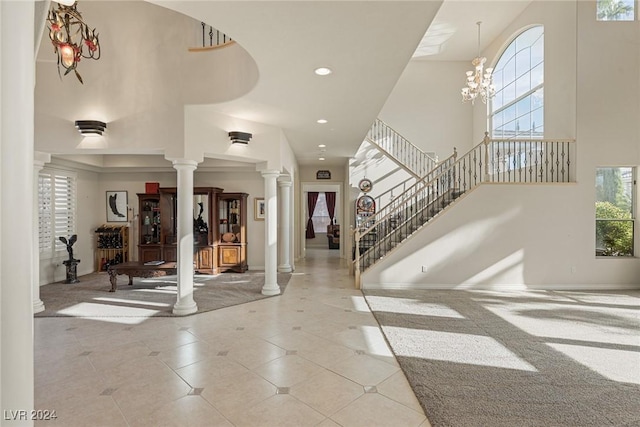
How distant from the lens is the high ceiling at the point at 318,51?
2477 mm

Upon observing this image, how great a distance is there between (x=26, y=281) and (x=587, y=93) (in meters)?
9.15

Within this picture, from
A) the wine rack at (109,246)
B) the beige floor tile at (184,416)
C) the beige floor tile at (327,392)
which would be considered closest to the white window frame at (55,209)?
the wine rack at (109,246)

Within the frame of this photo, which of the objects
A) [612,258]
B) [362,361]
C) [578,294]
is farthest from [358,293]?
[612,258]

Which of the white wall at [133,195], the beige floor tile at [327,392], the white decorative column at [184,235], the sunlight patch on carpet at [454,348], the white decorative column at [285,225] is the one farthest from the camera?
the white wall at [133,195]

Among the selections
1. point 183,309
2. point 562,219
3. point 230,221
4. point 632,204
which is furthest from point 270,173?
point 632,204

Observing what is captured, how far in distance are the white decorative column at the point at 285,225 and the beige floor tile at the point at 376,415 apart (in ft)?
19.0

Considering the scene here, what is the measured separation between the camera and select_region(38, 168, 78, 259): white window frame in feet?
22.9

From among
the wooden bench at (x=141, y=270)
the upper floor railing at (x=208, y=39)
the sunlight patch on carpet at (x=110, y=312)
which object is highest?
the upper floor railing at (x=208, y=39)

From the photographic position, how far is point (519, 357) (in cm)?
341

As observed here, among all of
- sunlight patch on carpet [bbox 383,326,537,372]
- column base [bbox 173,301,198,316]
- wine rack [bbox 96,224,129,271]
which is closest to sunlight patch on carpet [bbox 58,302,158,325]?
column base [bbox 173,301,198,316]

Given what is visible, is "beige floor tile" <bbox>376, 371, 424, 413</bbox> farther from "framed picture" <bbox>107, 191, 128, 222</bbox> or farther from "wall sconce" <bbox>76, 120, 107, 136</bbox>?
"framed picture" <bbox>107, 191, 128, 222</bbox>

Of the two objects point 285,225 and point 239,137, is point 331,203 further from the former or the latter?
point 239,137

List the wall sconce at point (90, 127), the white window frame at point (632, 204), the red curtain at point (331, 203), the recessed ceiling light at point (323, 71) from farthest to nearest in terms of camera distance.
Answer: the red curtain at point (331, 203)
the white window frame at point (632, 204)
the wall sconce at point (90, 127)
the recessed ceiling light at point (323, 71)

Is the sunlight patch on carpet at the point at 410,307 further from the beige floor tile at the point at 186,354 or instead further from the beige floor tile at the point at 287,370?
the beige floor tile at the point at 186,354
